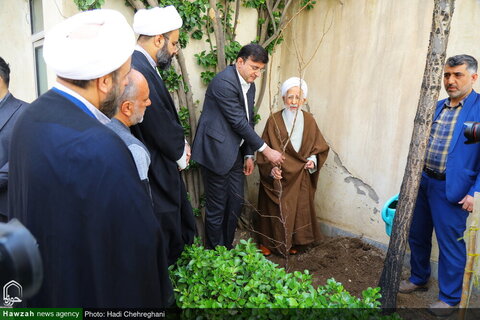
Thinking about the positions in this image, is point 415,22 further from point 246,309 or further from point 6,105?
point 6,105

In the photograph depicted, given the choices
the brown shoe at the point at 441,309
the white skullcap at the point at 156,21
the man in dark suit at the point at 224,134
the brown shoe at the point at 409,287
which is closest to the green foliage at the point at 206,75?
the man in dark suit at the point at 224,134

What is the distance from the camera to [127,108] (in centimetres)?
209

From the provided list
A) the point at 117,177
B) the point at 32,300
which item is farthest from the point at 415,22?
the point at 32,300

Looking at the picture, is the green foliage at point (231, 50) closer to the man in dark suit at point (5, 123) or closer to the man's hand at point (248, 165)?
the man's hand at point (248, 165)

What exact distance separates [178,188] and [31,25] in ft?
11.1

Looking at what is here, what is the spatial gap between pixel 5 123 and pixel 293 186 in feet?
8.62

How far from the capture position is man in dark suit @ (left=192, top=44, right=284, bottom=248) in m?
3.44

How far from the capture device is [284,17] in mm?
4367

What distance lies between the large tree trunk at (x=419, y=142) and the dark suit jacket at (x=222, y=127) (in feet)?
4.88

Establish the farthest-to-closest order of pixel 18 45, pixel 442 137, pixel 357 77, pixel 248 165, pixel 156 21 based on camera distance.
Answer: pixel 18 45, pixel 357 77, pixel 248 165, pixel 442 137, pixel 156 21

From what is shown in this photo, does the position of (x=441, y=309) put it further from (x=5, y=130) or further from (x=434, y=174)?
(x=5, y=130)

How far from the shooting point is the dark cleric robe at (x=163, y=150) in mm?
2491

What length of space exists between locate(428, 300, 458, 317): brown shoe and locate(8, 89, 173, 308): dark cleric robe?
104 inches

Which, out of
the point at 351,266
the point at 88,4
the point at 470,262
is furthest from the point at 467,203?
the point at 88,4
